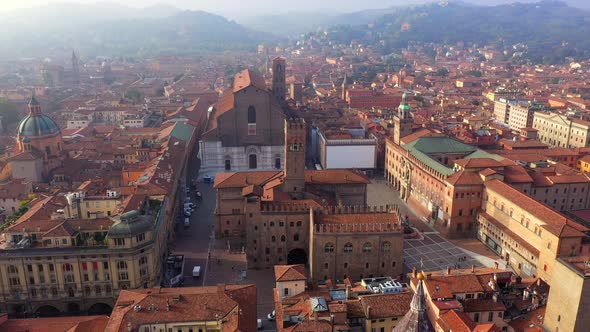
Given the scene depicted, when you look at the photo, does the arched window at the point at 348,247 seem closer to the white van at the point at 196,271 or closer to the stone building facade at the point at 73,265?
the white van at the point at 196,271

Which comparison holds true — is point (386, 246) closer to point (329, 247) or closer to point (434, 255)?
point (329, 247)

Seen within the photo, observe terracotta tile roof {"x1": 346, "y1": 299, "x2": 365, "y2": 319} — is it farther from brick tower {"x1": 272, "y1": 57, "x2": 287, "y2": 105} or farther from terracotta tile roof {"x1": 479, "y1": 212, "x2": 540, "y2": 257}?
brick tower {"x1": 272, "y1": 57, "x2": 287, "y2": 105}

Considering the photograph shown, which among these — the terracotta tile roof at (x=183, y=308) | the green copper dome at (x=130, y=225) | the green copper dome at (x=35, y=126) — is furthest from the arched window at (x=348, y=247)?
Result: the green copper dome at (x=35, y=126)

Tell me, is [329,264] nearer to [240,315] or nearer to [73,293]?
[240,315]

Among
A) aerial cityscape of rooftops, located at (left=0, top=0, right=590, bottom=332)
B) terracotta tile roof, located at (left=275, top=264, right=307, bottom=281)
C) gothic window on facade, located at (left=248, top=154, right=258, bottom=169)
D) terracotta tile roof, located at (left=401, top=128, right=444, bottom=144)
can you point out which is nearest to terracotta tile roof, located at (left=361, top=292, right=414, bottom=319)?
aerial cityscape of rooftops, located at (left=0, top=0, right=590, bottom=332)

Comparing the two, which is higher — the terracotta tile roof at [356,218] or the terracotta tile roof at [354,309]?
the terracotta tile roof at [356,218]

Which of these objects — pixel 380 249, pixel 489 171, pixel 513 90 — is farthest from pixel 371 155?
pixel 513 90
